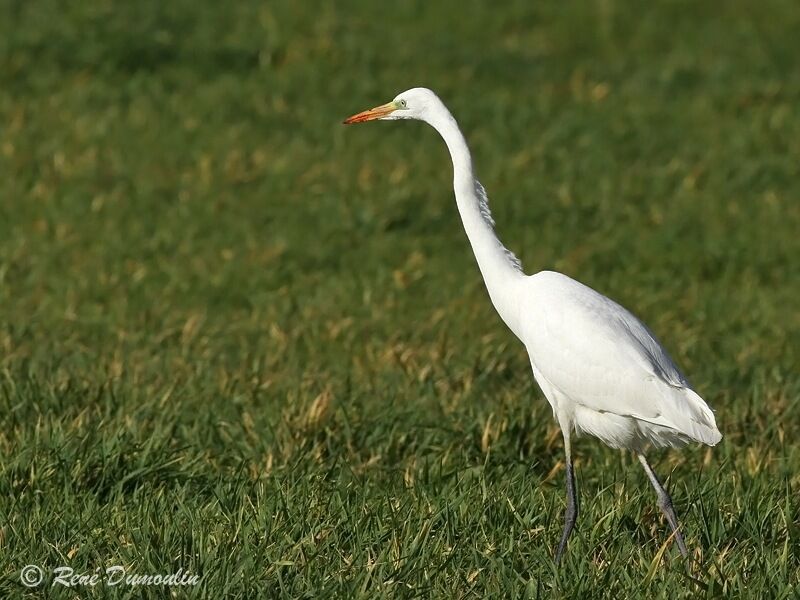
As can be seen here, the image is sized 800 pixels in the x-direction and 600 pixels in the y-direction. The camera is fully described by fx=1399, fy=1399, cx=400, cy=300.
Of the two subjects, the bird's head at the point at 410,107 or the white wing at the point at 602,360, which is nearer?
the white wing at the point at 602,360

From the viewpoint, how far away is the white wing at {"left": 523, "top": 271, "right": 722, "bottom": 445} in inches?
190

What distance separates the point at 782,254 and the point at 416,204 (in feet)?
8.56

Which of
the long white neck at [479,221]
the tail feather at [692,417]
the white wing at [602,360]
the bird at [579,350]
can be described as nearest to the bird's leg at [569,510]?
the bird at [579,350]

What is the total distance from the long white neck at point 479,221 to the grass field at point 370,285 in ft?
2.27

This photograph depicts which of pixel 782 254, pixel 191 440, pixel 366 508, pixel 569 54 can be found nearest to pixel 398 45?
pixel 569 54

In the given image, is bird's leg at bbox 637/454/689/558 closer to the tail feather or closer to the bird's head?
the tail feather

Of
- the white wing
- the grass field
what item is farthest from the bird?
the grass field

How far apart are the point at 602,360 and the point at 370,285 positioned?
12.7 ft

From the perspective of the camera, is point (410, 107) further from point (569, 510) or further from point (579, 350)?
point (569, 510)

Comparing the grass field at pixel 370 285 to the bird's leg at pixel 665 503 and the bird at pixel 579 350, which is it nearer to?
the bird's leg at pixel 665 503

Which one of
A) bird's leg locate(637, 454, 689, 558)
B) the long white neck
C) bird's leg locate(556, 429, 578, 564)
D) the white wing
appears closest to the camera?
bird's leg locate(556, 429, 578, 564)

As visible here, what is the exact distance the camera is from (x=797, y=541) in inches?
182

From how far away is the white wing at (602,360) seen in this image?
4.83 metres

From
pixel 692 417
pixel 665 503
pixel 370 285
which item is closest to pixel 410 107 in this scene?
pixel 692 417
